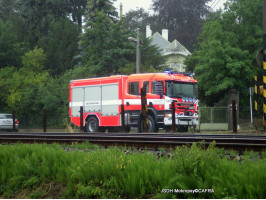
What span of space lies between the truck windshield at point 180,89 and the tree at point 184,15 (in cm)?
3931

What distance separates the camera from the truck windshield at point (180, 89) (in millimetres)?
19750

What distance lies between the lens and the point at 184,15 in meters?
Result: 61.5

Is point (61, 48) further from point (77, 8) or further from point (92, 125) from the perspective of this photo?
point (92, 125)

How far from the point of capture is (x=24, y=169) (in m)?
6.67

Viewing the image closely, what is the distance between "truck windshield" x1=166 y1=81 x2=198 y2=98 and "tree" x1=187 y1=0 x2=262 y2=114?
8.95 meters

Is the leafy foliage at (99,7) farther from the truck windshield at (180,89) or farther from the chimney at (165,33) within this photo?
the truck windshield at (180,89)

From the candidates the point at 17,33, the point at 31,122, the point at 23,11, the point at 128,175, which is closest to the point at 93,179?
the point at 128,175


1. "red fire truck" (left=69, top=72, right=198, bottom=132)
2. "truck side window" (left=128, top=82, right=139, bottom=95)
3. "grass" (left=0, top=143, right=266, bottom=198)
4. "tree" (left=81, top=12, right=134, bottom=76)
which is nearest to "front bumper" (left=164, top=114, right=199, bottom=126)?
"red fire truck" (left=69, top=72, right=198, bottom=132)

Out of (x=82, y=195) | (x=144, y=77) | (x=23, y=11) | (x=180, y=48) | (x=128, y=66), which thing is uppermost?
(x=23, y=11)

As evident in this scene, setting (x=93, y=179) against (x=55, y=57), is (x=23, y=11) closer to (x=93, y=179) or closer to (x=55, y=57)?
(x=55, y=57)

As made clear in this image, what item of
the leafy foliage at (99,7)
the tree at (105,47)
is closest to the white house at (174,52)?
the leafy foliage at (99,7)

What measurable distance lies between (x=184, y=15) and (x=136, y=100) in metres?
43.3

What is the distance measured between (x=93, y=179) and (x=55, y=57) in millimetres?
41315

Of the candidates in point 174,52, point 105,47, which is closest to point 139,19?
point 174,52
